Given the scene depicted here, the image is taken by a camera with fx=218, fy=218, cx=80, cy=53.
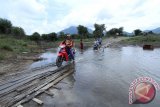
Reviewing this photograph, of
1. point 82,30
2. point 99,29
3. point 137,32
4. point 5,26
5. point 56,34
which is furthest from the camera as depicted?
point 137,32

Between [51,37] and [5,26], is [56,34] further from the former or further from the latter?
[5,26]

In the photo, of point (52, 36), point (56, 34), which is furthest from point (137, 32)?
point (52, 36)

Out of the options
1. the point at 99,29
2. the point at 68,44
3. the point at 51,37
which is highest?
the point at 99,29

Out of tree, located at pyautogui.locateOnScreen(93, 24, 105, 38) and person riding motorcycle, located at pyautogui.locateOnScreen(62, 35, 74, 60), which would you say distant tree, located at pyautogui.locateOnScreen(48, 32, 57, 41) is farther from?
person riding motorcycle, located at pyautogui.locateOnScreen(62, 35, 74, 60)

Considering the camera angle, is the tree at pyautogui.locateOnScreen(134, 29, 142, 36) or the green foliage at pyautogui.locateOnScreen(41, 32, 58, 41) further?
the tree at pyautogui.locateOnScreen(134, 29, 142, 36)

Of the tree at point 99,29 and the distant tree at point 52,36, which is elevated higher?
the tree at point 99,29

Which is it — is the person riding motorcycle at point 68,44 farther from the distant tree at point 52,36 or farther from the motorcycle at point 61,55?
the distant tree at point 52,36

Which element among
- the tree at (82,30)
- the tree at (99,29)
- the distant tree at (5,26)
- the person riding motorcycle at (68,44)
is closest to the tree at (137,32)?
the tree at (99,29)

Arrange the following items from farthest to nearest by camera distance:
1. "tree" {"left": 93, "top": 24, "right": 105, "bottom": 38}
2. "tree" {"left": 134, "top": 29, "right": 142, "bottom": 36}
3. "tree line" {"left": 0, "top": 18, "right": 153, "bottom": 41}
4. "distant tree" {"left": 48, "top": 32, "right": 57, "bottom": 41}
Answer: "tree" {"left": 134, "top": 29, "right": 142, "bottom": 36} < "tree" {"left": 93, "top": 24, "right": 105, "bottom": 38} < "distant tree" {"left": 48, "top": 32, "right": 57, "bottom": 41} < "tree line" {"left": 0, "top": 18, "right": 153, "bottom": 41}

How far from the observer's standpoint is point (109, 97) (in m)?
8.08

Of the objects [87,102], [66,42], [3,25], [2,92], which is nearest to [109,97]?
[87,102]

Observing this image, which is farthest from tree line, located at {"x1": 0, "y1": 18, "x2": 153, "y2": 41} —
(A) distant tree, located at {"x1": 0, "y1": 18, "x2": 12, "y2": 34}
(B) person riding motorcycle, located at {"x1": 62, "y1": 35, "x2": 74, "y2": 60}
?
(B) person riding motorcycle, located at {"x1": 62, "y1": 35, "x2": 74, "y2": 60}

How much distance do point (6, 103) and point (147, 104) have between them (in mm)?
4668

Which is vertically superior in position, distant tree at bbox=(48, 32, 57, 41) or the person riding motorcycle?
the person riding motorcycle
